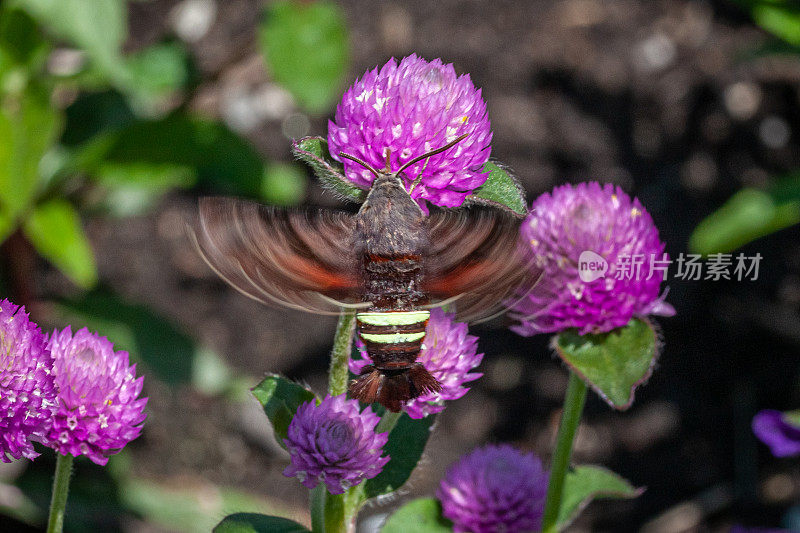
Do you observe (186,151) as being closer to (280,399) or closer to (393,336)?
(280,399)

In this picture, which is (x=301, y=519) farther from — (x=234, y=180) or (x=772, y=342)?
(x=772, y=342)

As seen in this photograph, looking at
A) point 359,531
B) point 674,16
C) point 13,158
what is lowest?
point 359,531

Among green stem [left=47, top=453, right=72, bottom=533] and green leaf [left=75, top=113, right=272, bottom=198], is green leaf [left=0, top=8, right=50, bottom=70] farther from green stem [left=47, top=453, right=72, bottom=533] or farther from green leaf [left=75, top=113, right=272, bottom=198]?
green stem [left=47, top=453, right=72, bottom=533]

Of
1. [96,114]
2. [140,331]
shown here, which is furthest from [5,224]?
[96,114]

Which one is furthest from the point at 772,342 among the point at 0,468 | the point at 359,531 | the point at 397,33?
the point at 0,468

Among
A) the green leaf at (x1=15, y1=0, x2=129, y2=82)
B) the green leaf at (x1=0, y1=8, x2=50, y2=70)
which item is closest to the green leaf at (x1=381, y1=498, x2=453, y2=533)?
the green leaf at (x1=15, y1=0, x2=129, y2=82)

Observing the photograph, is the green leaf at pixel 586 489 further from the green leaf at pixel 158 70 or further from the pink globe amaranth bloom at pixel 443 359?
the green leaf at pixel 158 70
